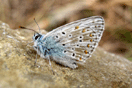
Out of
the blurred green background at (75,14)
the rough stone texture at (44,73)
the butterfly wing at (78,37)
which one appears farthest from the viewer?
the blurred green background at (75,14)

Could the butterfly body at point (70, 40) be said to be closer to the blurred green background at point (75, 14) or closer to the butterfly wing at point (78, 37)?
the butterfly wing at point (78, 37)

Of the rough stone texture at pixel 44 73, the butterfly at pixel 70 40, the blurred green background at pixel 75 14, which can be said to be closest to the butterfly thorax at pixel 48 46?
the butterfly at pixel 70 40

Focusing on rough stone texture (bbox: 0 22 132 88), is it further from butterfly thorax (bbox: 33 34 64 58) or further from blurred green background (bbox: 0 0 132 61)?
blurred green background (bbox: 0 0 132 61)

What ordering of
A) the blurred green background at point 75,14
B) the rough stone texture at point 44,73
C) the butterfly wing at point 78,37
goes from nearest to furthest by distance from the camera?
the rough stone texture at point 44,73 → the butterfly wing at point 78,37 → the blurred green background at point 75,14

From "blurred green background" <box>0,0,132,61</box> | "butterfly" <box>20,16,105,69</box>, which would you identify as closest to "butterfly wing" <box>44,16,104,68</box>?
"butterfly" <box>20,16,105,69</box>

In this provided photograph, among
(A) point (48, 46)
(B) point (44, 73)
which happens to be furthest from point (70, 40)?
(B) point (44, 73)

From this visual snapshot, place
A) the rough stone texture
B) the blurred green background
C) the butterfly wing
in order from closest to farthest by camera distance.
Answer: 1. the rough stone texture
2. the butterfly wing
3. the blurred green background
